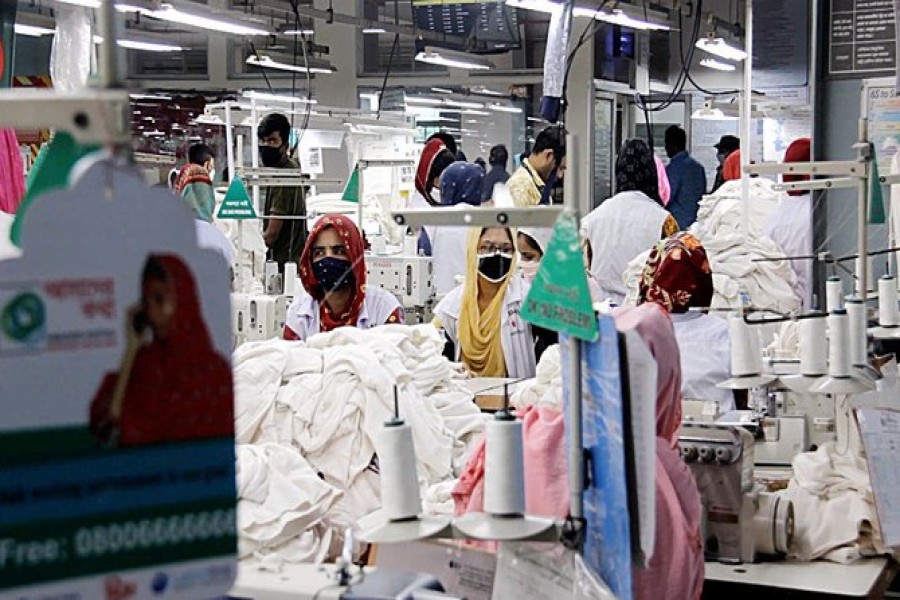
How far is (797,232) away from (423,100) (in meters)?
9.55

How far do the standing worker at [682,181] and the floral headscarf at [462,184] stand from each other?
12.1ft

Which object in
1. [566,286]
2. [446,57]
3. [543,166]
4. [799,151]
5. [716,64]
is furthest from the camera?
[716,64]

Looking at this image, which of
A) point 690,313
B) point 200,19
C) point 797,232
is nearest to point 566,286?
point 690,313

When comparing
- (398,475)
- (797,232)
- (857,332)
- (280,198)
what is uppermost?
(280,198)

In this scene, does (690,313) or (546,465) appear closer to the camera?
(546,465)

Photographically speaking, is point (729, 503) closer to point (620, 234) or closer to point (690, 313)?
point (690, 313)

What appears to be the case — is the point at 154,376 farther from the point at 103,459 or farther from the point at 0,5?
the point at 0,5

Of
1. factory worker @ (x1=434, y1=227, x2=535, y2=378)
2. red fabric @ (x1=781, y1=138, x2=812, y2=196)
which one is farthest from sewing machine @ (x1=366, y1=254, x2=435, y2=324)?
red fabric @ (x1=781, y1=138, x2=812, y2=196)

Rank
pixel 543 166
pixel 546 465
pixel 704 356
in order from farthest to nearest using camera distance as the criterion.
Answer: pixel 543 166 < pixel 704 356 < pixel 546 465

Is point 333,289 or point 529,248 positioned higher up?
point 529,248

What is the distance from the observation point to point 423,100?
1628 cm

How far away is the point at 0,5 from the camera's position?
3781 millimetres

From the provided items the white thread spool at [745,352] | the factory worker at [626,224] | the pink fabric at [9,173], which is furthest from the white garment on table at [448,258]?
the pink fabric at [9,173]

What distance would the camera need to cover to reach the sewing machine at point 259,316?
5.31m
